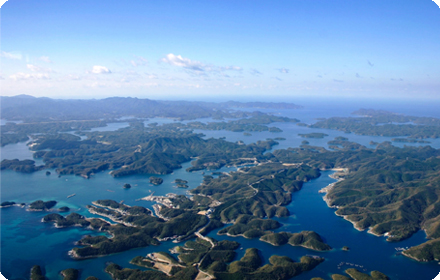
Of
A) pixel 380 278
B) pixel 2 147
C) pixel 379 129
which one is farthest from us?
pixel 379 129

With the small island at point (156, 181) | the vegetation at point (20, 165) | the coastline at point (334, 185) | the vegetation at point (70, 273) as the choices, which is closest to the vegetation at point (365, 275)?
the coastline at point (334, 185)

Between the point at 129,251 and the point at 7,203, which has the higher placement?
the point at 7,203

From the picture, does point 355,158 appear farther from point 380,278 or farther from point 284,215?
point 380,278

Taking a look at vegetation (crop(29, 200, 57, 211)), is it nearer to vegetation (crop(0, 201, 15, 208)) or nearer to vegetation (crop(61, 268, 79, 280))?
vegetation (crop(0, 201, 15, 208))

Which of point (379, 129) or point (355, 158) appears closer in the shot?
point (355, 158)

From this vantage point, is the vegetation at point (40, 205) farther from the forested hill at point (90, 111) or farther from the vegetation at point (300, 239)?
the forested hill at point (90, 111)

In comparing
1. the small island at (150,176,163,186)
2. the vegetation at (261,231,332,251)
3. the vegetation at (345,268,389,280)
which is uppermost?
the small island at (150,176,163,186)

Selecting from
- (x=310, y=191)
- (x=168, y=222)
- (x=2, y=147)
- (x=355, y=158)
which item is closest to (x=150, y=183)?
(x=168, y=222)

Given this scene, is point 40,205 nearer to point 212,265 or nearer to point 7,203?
point 7,203

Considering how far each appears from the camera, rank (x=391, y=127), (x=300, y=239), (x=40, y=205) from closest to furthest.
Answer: (x=300, y=239) < (x=40, y=205) < (x=391, y=127)

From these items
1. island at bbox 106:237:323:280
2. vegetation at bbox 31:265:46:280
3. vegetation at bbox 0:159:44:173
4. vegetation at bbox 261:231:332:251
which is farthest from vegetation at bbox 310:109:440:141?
vegetation at bbox 31:265:46:280

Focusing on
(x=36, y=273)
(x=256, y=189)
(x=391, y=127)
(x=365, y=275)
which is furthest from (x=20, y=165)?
(x=391, y=127)
